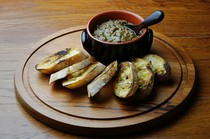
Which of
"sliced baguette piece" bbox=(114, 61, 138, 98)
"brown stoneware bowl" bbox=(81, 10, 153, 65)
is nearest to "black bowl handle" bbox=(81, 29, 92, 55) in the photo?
"brown stoneware bowl" bbox=(81, 10, 153, 65)

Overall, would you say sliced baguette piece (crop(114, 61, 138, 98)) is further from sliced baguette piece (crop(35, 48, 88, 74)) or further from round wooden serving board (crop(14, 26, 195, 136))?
sliced baguette piece (crop(35, 48, 88, 74))

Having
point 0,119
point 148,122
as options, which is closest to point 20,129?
point 0,119

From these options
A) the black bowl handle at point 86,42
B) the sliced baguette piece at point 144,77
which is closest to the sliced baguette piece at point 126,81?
the sliced baguette piece at point 144,77

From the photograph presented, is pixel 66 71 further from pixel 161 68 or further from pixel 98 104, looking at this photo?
pixel 161 68

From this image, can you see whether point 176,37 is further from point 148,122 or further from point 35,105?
point 35,105

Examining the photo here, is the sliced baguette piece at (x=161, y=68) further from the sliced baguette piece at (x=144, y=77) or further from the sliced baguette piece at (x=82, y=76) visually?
the sliced baguette piece at (x=82, y=76)
